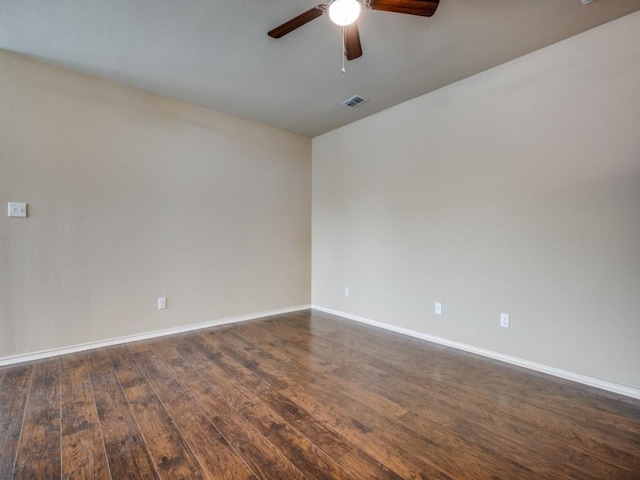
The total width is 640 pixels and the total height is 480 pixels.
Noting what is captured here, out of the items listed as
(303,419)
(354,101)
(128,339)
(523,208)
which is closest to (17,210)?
(128,339)

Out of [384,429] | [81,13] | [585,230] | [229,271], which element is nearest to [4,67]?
[81,13]

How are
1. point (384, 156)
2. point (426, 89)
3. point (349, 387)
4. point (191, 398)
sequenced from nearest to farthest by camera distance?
point (191, 398) < point (349, 387) < point (426, 89) < point (384, 156)

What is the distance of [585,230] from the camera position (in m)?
2.24

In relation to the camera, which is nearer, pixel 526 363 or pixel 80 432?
pixel 80 432

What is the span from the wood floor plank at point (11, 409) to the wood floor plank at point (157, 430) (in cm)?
51

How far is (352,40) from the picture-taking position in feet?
6.14

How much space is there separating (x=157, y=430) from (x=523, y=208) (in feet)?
10.1

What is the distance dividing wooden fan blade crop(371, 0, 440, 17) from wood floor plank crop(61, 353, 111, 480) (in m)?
2.68

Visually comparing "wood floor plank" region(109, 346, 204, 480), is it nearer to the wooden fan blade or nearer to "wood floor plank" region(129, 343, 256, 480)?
"wood floor plank" region(129, 343, 256, 480)

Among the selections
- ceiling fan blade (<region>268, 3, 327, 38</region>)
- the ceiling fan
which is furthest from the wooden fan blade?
ceiling fan blade (<region>268, 3, 327, 38</region>)

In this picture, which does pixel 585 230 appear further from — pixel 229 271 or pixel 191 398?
pixel 229 271

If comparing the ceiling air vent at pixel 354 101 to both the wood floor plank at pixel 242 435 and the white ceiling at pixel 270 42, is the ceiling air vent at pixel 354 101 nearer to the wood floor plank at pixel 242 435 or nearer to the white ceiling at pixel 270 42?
the white ceiling at pixel 270 42

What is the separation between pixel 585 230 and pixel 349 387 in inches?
83.5

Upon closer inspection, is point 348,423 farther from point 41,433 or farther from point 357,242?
point 357,242
